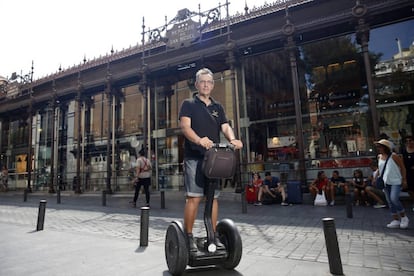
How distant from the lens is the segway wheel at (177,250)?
9.28 ft

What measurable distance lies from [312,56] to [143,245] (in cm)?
1075

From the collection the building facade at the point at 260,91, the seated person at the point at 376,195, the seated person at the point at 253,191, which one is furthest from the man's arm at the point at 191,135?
the building facade at the point at 260,91

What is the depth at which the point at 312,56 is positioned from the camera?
1213 cm

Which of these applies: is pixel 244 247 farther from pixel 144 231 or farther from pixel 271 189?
pixel 271 189

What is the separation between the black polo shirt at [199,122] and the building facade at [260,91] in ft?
25.7

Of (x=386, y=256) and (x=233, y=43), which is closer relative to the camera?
(x=386, y=256)

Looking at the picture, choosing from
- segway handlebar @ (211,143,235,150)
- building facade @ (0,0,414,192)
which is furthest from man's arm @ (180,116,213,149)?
building facade @ (0,0,414,192)

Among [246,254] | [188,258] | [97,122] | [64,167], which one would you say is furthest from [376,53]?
[64,167]

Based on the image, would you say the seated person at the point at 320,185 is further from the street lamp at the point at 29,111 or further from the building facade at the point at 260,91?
the street lamp at the point at 29,111

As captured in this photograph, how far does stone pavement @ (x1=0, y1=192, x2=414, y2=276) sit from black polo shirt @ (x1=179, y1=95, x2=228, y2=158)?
1345mm

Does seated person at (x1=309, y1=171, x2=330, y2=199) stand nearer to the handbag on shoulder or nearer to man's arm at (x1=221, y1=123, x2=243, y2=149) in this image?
man's arm at (x1=221, y1=123, x2=243, y2=149)

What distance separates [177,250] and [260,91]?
37.6 ft

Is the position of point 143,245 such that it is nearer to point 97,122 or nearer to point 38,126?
point 97,122

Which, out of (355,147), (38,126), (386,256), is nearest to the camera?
(386,256)
